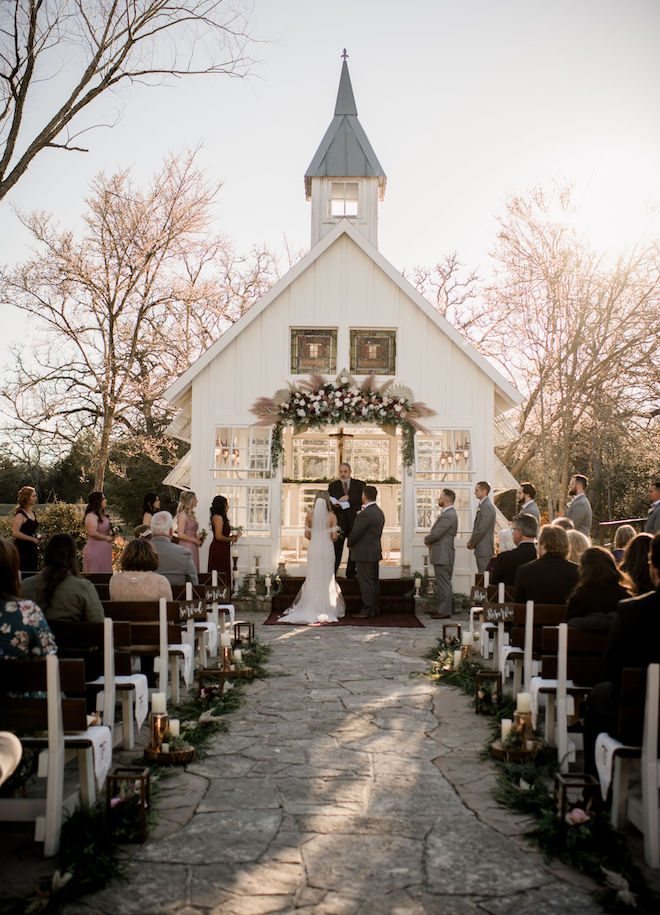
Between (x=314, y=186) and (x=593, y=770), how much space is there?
1834cm

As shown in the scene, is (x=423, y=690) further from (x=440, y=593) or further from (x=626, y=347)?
(x=626, y=347)

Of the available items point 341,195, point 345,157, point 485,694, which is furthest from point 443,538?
point 345,157

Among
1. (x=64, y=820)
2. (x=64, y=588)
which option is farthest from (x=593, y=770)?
(x=64, y=588)

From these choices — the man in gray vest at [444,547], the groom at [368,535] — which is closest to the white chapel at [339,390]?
the man in gray vest at [444,547]

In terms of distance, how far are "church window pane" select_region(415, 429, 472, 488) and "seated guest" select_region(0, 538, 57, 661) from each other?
35.7 ft

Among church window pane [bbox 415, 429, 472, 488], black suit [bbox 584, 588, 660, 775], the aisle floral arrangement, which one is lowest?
black suit [bbox 584, 588, 660, 775]

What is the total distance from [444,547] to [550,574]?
6.13 meters

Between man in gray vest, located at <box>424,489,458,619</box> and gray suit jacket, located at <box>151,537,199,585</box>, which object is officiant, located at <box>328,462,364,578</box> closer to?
man in gray vest, located at <box>424,489,458,619</box>

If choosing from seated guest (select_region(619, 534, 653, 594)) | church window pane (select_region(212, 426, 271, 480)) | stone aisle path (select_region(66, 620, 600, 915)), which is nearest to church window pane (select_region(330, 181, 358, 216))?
church window pane (select_region(212, 426, 271, 480))

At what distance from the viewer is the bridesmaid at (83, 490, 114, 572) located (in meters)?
11.5

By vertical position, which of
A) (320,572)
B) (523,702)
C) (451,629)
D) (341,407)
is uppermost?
(341,407)

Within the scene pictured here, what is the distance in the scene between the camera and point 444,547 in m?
13.2

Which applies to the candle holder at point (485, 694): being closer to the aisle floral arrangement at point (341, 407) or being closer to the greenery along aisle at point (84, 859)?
the greenery along aisle at point (84, 859)

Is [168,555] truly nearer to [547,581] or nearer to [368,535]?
[547,581]
